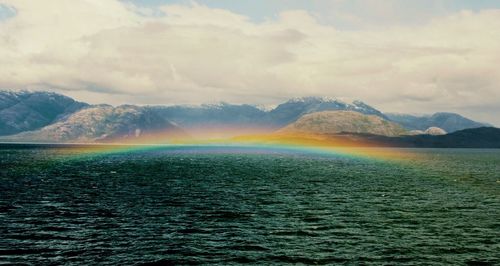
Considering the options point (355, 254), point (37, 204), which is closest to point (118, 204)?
point (37, 204)

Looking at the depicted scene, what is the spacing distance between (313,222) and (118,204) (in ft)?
118

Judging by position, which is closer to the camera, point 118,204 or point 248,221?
point 248,221

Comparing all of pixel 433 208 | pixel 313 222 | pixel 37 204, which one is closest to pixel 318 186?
pixel 433 208

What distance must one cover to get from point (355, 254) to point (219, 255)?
1468 centimetres

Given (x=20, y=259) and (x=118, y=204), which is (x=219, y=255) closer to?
(x=20, y=259)

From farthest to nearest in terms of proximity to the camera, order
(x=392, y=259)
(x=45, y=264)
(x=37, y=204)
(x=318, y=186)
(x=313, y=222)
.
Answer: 1. (x=318, y=186)
2. (x=37, y=204)
3. (x=313, y=222)
4. (x=392, y=259)
5. (x=45, y=264)

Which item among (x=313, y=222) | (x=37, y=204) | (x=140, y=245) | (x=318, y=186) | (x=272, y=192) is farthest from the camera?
(x=318, y=186)

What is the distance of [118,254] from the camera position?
157 ft

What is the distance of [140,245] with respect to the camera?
51656 millimetres

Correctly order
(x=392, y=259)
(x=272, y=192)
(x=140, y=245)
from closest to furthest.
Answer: (x=392, y=259) → (x=140, y=245) → (x=272, y=192)

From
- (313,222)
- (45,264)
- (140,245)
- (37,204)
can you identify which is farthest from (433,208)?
(37,204)

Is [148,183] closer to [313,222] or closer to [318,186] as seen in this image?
[318,186]

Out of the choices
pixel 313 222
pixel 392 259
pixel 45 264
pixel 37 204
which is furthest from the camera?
pixel 37 204

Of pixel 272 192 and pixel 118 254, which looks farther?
pixel 272 192
